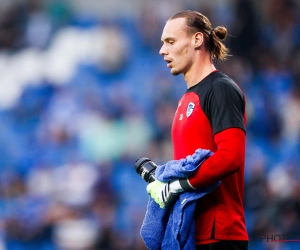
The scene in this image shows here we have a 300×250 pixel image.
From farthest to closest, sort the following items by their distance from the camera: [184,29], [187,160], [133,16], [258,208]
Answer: [133,16] < [258,208] < [184,29] < [187,160]

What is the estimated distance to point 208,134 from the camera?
8.78 ft

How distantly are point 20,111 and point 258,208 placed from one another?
290cm

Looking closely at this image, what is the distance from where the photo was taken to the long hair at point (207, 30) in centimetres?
288

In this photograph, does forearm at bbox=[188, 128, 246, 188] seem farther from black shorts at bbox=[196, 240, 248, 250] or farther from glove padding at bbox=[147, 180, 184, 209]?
black shorts at bbox=[196, 240, 248, 250]

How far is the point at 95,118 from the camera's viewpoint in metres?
6.93

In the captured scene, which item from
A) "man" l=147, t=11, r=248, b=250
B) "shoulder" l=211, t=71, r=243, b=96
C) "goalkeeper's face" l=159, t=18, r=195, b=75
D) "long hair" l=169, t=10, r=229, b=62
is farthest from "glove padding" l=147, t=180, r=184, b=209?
"long hair" l=169, t=10, r=229, b=62

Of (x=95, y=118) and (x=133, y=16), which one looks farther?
(x=133, y=16)

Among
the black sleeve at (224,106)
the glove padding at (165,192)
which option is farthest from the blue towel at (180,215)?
the black sleeve at (224,106)

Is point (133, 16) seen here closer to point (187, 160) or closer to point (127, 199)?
point (127, 199)

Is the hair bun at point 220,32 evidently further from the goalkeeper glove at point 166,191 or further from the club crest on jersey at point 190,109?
the goalkeeper glove at point 166,191

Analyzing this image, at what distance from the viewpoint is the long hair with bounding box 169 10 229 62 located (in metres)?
2.88

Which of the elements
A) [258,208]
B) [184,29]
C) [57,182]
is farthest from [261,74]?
[184,29]

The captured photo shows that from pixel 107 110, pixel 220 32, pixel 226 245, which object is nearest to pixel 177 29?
pixel 220 32

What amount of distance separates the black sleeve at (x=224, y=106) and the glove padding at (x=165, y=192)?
0.92 feet
